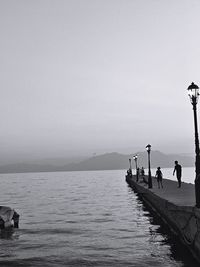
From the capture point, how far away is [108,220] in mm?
25094

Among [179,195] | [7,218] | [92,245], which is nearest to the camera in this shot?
[92,245]

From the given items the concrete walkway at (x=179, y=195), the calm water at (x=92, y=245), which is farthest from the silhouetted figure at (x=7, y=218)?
the concrete walkway at (x=179, y=195)

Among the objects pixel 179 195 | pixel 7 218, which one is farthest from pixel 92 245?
pixel 179 195

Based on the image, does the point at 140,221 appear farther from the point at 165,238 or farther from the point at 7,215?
the point at 7,215

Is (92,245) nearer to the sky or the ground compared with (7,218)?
nearer to the ground

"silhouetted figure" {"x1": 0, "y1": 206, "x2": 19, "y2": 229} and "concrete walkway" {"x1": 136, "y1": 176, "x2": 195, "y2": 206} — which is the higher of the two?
"concrete walkway" {"x1": 136, "y1": 176, "x2": 195, "y2": 206}

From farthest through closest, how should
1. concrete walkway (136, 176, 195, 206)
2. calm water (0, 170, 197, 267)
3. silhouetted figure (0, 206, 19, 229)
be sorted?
silhouetted figure (0, 206, 19, 229) < concrete walkway (136, 176, 195, 206) < calm water (0, 170, 197, 267)

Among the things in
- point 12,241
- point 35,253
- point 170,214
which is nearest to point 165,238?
point 170,214

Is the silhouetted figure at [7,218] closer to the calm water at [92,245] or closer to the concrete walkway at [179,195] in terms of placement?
the calm water at [92,245]

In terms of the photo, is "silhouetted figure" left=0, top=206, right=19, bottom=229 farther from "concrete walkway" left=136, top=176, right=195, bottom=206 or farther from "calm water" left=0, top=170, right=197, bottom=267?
"concrete walkway" left=136, top=176, right=195, bottom=206

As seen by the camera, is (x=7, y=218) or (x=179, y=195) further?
(x=179, y=195)

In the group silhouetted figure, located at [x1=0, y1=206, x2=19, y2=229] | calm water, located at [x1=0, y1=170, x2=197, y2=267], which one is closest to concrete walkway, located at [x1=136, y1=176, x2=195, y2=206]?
calm water, located at [x1=0, y1=170, x2=197, y2=267]

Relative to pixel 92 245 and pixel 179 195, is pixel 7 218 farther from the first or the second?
pixel 179 195

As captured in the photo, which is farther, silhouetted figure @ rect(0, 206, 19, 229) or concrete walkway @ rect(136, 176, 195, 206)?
silhouetted figure @ rect(0, 206, 19, 229)
